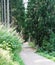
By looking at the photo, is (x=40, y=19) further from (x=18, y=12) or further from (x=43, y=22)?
(x=18, y=12)

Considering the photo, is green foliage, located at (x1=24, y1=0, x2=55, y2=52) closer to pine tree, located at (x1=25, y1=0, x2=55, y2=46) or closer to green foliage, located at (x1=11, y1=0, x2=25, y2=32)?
pine tree, located at (x1=25, y1=0, x2=55, y2=46)

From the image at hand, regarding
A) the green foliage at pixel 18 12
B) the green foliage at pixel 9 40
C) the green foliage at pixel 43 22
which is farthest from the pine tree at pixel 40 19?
the green foliage at pixel 9 40

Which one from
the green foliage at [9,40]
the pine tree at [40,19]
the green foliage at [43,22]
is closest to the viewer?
the green foliage at [9,40]

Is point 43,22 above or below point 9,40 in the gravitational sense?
below

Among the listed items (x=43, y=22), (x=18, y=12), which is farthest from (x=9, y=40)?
(x=18, y=12)

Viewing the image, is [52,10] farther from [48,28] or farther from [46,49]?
[46,49]

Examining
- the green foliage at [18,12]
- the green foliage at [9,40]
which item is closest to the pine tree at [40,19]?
the green foliage at [18,12]

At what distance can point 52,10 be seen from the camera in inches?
664

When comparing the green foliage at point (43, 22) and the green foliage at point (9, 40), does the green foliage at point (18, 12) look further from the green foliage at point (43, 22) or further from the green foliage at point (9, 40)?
the green foliage at point (9, 40)

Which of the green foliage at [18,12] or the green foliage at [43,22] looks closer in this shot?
the green foliage at [43,22]

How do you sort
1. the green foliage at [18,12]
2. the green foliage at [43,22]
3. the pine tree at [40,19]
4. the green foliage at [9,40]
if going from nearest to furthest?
the green foliage at [9,40]
the green foliage at [43,22]
the pine tree at [40,19]
the green foliage at [18,12]

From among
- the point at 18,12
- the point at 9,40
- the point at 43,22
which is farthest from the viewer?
the point at 18,12

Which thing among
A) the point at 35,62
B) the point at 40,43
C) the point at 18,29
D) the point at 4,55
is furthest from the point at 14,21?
the point at 4,55

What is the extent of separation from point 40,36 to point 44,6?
2040 millimetres
